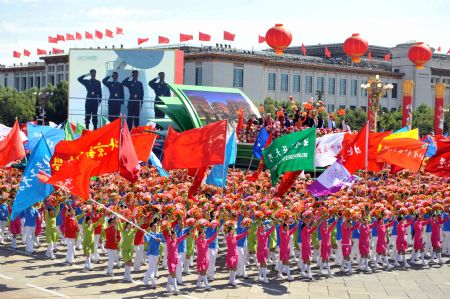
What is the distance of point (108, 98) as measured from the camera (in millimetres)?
54125

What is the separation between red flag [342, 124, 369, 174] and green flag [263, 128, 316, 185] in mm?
2137

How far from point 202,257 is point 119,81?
124 ft

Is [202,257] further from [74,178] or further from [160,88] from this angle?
[160,88]

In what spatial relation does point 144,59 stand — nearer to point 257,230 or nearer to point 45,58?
point 257,230

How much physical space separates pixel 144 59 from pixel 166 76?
77.0 inches

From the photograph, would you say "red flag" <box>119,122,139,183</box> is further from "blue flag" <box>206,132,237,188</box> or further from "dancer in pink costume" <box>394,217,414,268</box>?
"dancer in pink costume" <box>394,217,414,268</box>

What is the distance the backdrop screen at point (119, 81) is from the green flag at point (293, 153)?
31874 millimetres

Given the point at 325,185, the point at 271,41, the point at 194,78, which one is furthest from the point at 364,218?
the point at 194,78

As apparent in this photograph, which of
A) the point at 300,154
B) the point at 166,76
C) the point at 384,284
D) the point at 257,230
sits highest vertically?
the point at 166,76

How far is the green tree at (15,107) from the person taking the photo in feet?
279

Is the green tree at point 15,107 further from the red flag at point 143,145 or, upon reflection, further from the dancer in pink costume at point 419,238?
the dancer in pink costume at point 419,238

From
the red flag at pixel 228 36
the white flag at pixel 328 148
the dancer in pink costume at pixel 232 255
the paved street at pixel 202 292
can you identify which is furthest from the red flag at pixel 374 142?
the red flag at pixel 228 36

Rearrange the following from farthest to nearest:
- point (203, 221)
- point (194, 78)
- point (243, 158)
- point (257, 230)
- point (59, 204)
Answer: point (194, 78)
point (243, 158)
point (59, 204)
point (257, 230)
point (203, 221)

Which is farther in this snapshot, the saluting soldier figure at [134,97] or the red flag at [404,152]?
the saluting soldier figure at [134,97]
